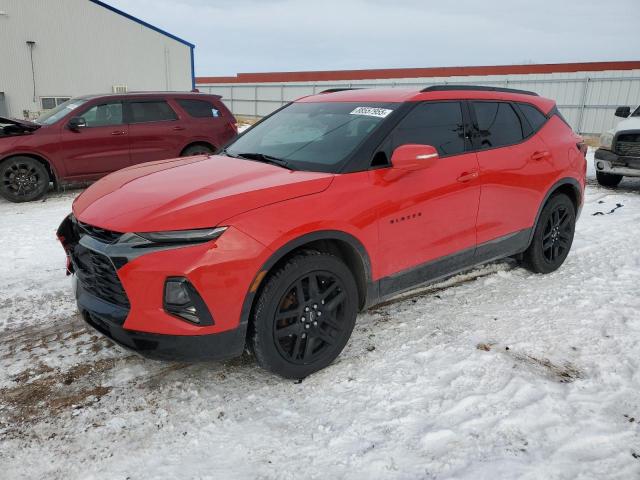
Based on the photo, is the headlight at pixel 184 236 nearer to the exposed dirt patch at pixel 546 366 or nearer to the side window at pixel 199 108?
the exposed dirt patch at pixel 546 366

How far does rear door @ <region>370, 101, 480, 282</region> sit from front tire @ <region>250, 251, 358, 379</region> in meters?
0.42

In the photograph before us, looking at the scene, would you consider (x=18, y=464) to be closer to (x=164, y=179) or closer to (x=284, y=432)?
(x=284, y=432)

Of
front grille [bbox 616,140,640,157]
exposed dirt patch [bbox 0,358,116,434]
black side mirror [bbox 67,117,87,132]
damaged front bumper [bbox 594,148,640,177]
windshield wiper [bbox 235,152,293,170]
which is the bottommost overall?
exposed dirt patch [bbox 0,358,116,434]

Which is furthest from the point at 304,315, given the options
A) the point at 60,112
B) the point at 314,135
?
the point at 60,112

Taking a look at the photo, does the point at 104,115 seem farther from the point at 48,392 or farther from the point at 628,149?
the point at 628,149

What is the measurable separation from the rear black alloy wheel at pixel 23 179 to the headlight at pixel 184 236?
6.50 m

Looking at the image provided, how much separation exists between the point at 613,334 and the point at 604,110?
1851 centimetres

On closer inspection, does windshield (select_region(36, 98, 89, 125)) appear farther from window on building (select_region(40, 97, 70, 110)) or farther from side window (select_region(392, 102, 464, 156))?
window on building (select_region(40, 97, 70, 110))

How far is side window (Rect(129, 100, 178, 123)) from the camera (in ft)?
28.4

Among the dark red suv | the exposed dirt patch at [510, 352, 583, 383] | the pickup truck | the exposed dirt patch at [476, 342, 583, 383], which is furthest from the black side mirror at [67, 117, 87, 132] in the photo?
the pickup truck

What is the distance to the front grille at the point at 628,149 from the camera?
350 inches

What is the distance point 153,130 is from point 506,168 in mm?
6546

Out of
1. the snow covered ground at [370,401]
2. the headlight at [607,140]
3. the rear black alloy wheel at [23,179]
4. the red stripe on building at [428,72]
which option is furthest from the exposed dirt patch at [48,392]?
the red stripe on building at [428,72]

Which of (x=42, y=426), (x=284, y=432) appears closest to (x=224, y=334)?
(x=284, y=432)
